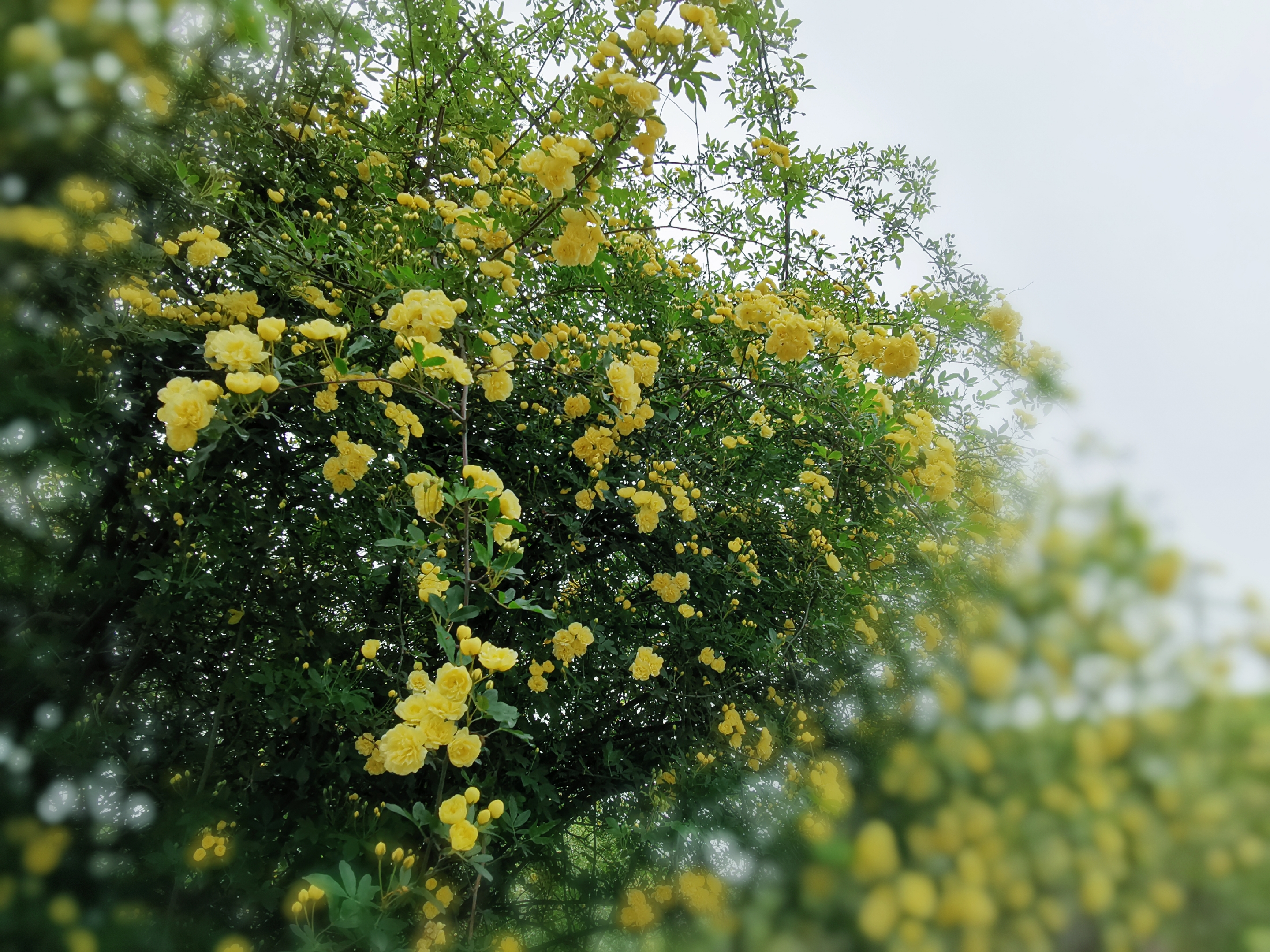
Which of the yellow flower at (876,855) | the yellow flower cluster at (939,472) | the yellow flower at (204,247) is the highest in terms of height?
→ the yellow flower cluster at (939,472)

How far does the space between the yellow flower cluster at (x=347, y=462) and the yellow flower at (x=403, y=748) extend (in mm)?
791

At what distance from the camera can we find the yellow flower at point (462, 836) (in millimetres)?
896

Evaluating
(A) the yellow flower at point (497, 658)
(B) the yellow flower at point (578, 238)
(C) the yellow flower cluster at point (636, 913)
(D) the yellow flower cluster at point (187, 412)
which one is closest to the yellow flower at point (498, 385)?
(B) the yellow flower at point (578, 238)

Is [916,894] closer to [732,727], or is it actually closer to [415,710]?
[415,710]

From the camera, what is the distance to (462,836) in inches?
35.6

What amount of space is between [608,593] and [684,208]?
6.25ft

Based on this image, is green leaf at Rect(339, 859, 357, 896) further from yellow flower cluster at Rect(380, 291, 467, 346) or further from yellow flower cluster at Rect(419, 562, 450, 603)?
yellow flower cluster at Rect(380, 291, 467, 346)

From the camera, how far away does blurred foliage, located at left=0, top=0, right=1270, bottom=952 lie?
16.4 inches

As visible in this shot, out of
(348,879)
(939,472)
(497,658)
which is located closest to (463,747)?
(497,658)

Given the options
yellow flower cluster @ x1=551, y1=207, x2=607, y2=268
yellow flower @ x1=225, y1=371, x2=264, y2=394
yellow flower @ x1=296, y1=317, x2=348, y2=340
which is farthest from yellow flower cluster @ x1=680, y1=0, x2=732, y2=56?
yellow flower @ x1=225, y1=371, x2=264, y2=394

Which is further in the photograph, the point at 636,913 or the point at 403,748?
the point at 636,913

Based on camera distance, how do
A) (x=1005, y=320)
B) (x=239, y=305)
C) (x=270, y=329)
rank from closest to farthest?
(x=270, y=329)
(x=239, y=305)
(x=1005, y=320)

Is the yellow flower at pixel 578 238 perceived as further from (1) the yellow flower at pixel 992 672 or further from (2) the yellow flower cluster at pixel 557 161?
(1) the yellow flower at pixel 992 672

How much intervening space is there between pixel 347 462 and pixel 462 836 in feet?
3.36
